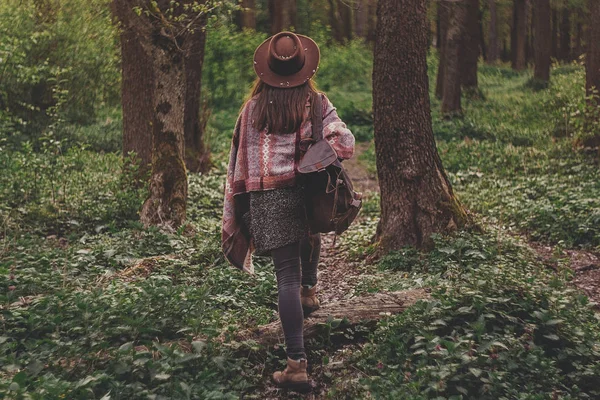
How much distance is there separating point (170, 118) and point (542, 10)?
18.1 m

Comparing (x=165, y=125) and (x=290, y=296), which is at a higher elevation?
(x=165, y=125)

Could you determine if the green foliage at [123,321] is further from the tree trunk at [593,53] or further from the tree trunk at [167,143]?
the tree trunk at [593,53]

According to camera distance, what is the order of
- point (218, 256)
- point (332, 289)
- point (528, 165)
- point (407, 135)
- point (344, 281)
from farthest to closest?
point (528, 165)
point (407, 135)
point (218, 256)
point (344, 281)
point (332, 289)

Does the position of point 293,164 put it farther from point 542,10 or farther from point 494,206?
point 542,10

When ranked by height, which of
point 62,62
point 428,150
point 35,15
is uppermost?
point 35,15

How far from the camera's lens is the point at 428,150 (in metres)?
7.74

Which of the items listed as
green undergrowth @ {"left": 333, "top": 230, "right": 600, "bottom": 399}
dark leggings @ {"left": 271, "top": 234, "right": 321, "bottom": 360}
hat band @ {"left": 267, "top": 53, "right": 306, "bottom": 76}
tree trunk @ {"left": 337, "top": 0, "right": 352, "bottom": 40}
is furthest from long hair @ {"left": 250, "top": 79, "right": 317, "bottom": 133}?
tree trunk @ {"left": 337, "top": 0, "right": 352, "bottom": 40}

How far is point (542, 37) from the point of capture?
23125mm

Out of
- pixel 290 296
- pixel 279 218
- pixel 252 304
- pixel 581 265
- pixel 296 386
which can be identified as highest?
pixel 279 218

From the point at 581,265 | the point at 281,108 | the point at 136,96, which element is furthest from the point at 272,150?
the point at 136,96

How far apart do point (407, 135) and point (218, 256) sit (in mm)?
2551

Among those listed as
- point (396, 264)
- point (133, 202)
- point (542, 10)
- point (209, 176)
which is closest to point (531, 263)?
point (396, 264)

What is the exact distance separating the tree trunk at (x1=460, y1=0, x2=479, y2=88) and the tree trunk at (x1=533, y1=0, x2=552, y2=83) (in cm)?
245

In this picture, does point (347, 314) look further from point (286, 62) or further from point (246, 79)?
point (246, 79)
